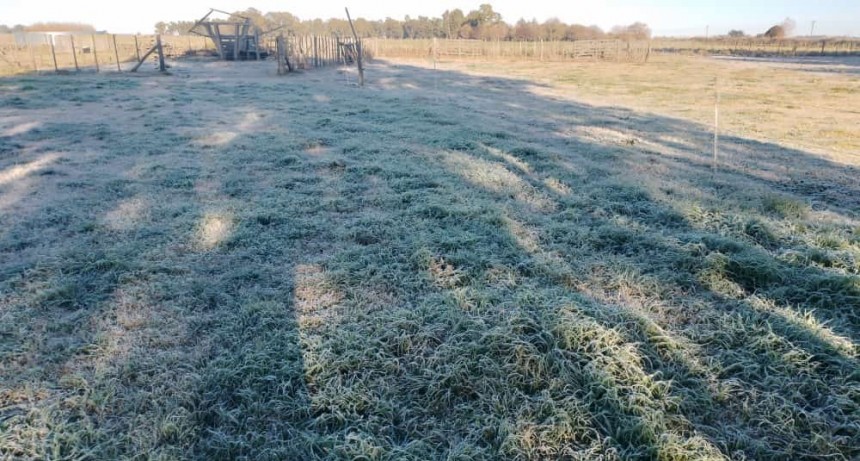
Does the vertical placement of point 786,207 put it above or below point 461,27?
below

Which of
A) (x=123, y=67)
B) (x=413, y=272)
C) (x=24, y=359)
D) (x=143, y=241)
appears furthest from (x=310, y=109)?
(x=123, y=67)

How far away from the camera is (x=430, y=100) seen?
12.6 meters

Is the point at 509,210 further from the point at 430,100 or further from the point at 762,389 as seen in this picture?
the point at 430,100

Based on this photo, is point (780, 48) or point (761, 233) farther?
point (780, 48)

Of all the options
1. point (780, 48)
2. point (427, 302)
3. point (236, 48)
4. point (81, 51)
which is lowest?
point (427, 302)

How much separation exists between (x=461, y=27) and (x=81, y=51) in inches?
1604

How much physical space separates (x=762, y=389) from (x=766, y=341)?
361mm

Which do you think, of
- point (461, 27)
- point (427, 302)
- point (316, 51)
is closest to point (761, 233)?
point (427, 302)

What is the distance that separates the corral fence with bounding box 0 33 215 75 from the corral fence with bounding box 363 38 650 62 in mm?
10933

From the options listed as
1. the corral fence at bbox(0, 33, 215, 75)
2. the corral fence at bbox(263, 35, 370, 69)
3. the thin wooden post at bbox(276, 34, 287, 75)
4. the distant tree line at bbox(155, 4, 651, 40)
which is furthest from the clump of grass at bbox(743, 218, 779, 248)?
the distant tree line at bbox(155, 4, 651, 40)

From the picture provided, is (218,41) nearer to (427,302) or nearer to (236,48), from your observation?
(236,48)

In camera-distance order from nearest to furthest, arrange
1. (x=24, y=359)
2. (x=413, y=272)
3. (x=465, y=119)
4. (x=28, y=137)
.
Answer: (x=24, y=359)
(x=413, y=272)
(x=28, y=137)
(x=465, y=119)

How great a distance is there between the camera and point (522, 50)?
108 feet

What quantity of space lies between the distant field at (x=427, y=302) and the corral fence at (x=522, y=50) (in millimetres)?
24649
